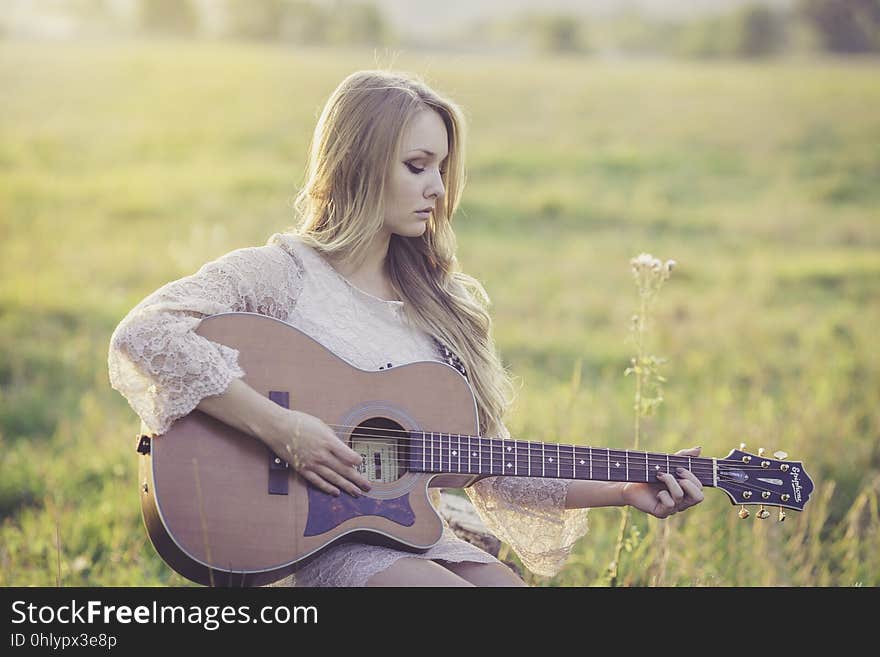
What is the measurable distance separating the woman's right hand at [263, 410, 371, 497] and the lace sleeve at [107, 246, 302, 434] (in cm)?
20

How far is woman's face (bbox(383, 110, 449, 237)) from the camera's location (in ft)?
10.1

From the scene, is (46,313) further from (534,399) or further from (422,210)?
(422,210)

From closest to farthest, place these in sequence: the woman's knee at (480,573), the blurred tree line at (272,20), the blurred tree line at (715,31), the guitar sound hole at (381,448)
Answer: the guitar sound hole at (381,448), the woman's knee at (480,573), the blurred tree line at (715,31), the blurred tree line at (272,20)

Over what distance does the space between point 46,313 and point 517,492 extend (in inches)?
232

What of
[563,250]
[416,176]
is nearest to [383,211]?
[416,176]

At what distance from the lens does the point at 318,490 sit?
270 centimetres

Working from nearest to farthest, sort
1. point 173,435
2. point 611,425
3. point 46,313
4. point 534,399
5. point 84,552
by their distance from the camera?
point 173,435
point 84,552
point 611,425
point 534,399
point 46,313

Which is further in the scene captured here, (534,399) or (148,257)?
(148,257)

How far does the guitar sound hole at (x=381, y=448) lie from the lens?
2828 mm

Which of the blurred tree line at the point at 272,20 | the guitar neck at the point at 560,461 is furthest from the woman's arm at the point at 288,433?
the blurred tree line at the point at 272,20

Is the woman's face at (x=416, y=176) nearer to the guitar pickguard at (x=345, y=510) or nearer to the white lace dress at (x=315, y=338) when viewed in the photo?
the white lace dress at (x=315, y=338)

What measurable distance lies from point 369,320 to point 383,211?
0.35 meters

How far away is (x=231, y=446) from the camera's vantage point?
269 cm
